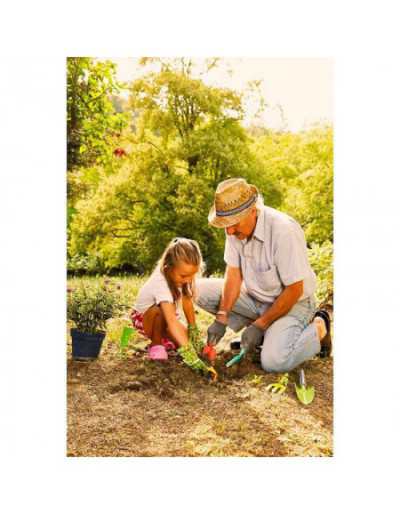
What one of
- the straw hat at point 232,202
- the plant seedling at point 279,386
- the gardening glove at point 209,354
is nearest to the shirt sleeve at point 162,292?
the gardening glove at point 209,354

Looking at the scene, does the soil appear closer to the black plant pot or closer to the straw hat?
the black plant pot

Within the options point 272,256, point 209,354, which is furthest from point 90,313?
point 272,256

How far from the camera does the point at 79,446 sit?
3.89 meters

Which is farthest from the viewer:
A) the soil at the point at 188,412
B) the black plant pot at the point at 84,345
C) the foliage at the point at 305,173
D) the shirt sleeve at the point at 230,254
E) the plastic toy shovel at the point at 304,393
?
the shirt sleeve at the point at 230,254

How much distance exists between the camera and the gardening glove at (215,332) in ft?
14.9

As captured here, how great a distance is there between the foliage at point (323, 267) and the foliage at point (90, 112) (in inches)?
68.2

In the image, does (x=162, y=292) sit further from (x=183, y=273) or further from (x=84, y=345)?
(x=84, y=345)

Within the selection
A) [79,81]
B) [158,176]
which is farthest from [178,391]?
[79,81]

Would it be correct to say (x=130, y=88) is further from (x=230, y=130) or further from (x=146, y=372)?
(x=146, y=372)

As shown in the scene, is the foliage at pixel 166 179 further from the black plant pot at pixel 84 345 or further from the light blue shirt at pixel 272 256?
the black plant pot at pixel 84 345

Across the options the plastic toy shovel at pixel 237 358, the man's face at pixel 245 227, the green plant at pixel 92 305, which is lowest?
the plastic toy shovel at pixel 237 358

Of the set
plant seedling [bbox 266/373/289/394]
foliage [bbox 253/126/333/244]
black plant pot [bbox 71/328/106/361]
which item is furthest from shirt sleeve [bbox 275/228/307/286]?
black plant pot [bbox 71/328/106/361]

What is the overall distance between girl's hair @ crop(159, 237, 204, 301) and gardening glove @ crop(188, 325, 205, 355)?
251 mm

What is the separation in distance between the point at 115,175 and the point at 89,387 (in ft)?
5.24
